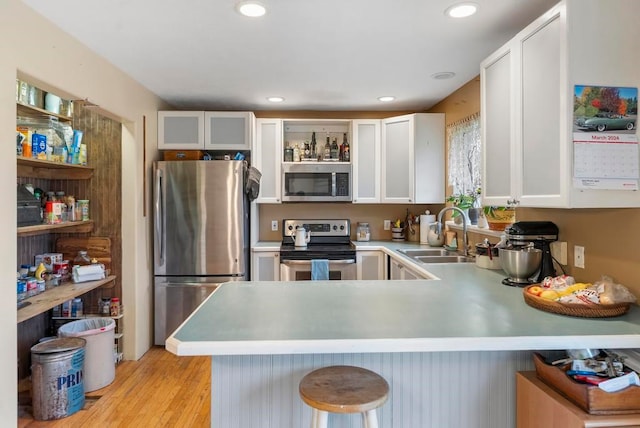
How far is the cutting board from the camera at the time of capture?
3195 millimetres

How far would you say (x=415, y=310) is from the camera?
1.56m

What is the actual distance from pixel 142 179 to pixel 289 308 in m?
2.33

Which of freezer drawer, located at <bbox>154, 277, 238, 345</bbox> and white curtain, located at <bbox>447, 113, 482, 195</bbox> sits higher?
white curtain, located at <bbox>447, 113, 482, 195</bbox>

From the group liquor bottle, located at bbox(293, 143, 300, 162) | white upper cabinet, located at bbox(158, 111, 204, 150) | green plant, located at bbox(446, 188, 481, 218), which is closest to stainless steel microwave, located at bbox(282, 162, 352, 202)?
liquor bottle, located at bbox(293, 143, 300, 162)

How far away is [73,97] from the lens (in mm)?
2393

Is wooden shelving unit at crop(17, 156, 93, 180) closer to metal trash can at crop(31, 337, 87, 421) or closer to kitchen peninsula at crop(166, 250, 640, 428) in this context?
metal trash can at crop(31, 337, 87, 421)

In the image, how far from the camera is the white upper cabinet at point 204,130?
364 cm

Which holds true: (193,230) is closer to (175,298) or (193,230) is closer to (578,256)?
(175,298)

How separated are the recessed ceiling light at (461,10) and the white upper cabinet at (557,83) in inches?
10.3

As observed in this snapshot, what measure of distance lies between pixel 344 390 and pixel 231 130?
298cm

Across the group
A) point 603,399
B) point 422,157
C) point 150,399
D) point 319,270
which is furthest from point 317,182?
point 603,399

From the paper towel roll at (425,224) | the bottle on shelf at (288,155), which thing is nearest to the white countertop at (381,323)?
the paper towel roll at (425,224)

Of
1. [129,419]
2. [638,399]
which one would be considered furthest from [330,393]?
[129,419]

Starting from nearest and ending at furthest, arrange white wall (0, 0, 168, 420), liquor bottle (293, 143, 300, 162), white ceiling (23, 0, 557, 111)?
1. white wall (0, 0, 168, 420)
2. white ceiling (23, 0, 557, 111)
3. liquor bottle (293, 143, 300, 162)
